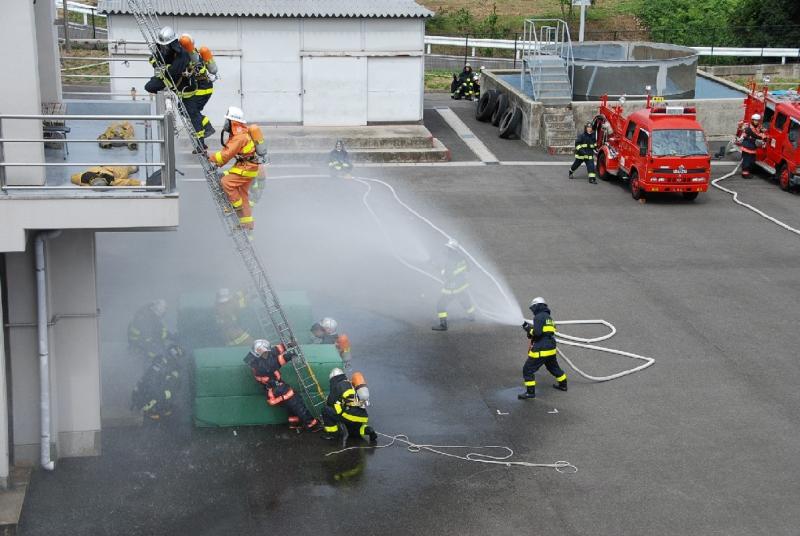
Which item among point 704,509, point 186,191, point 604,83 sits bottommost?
point 704,509

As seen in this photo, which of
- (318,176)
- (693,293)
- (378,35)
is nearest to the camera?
(693,293)

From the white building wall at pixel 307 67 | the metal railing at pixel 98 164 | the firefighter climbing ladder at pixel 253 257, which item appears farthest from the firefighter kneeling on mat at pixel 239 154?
the white building wall at pixel 307 67

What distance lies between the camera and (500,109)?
31.5 m

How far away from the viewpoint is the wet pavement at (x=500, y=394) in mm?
11547

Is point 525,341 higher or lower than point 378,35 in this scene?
lower

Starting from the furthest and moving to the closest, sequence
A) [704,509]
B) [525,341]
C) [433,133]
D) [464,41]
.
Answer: [464,41]
[433,133]
[525,341]
[704,509]

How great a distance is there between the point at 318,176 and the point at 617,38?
29460mm

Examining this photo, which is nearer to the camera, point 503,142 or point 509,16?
point 503,142

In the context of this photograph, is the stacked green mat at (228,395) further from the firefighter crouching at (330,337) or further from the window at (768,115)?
the window at (768,115)

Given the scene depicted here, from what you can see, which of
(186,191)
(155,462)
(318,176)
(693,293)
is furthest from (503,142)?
(155,462)

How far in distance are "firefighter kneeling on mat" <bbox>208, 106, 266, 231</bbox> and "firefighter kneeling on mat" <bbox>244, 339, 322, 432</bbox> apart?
2106mm

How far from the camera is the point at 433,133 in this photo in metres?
30.9

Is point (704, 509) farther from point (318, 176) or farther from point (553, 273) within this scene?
point (318, 176)

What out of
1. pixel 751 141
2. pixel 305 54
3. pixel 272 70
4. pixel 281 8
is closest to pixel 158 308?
pixel 272 70
